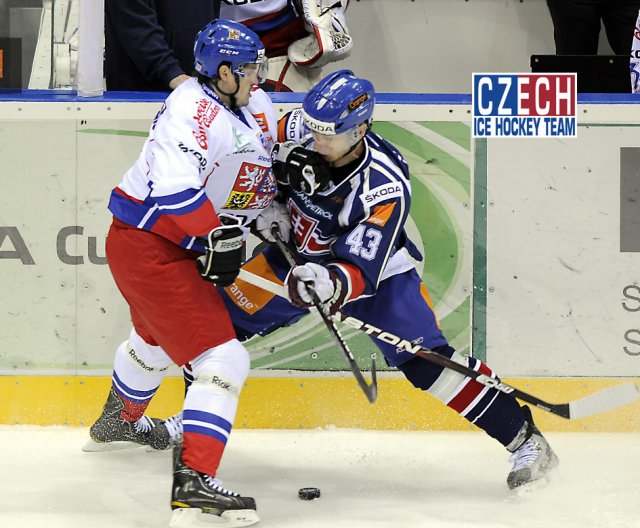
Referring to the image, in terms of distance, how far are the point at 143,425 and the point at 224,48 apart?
3.87ft

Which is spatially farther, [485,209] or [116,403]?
[485,209]

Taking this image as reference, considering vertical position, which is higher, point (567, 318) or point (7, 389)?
point (567, 318)

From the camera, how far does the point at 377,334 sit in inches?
119

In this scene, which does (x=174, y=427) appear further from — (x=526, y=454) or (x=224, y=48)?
(x=224, y=48)

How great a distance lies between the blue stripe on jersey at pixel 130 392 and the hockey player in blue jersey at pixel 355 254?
330mm

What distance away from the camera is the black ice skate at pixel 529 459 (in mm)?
3049

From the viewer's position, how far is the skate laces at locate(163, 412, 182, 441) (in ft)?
11.2

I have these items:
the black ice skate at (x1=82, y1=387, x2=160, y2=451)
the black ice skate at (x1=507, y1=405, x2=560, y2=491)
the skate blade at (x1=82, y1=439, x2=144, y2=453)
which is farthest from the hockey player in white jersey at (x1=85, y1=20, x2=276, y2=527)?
the black ice skate at (x1=507, y1=405, x2=560, y2=491)

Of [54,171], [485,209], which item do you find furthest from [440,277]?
[54,171]

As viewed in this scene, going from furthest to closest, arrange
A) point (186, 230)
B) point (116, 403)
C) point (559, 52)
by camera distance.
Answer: point (559, 52) < point (116, 403) < point (186, 230)

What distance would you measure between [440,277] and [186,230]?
1112 millimetres

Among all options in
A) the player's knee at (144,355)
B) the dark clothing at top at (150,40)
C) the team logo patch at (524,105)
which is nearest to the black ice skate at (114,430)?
the player's knee at (144,355)

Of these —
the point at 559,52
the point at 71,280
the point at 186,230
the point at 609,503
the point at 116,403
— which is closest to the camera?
the point at 186,230

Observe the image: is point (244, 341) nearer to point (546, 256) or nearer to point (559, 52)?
point (546, 256)
